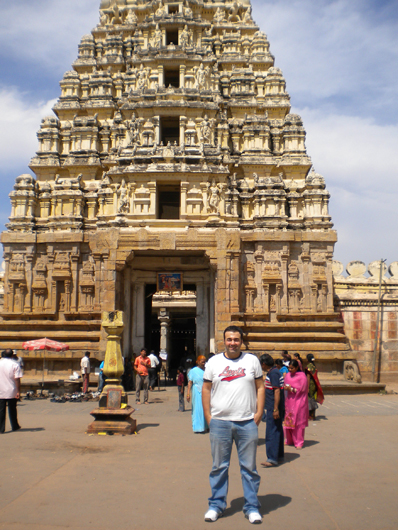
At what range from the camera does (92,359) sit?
19.4 meters

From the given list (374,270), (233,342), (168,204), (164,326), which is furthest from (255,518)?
(164,326)

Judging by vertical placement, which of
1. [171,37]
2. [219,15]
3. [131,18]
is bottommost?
[171,37]

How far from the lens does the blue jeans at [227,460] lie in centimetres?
536

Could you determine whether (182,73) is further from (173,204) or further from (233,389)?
(233,389)

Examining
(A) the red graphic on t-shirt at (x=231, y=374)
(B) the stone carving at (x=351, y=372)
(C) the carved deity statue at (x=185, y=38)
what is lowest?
(B) the stone carving at (x=351, y=372)

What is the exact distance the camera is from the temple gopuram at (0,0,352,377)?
20.2 m

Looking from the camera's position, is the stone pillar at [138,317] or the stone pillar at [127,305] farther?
the stone pillar at [138,317]

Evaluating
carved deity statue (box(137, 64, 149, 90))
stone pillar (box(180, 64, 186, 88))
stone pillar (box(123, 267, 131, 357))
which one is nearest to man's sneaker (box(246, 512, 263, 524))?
stone pillar (box(123, 267, 131, 357))

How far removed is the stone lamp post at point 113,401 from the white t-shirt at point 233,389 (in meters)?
5.33

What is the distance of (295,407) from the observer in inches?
370

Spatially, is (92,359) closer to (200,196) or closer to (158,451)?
(200,196)

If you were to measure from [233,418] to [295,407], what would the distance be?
14.4 ft

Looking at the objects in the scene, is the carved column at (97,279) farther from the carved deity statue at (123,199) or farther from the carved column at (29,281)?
the carved column at (29,281)

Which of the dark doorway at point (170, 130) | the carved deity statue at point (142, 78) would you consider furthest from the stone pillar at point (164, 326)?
the carved deity statue at point (142, 78)
